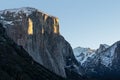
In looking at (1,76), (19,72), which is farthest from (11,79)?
(19,72)

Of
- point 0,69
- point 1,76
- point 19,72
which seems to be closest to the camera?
point 1,76

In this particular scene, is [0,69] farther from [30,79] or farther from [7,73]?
[30,79]

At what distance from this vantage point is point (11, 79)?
168375mm

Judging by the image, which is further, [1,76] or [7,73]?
[7,73]

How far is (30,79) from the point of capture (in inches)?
7539

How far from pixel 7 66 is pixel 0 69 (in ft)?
43.7

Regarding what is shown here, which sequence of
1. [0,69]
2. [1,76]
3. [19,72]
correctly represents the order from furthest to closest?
[19,72], [0,69], [1,76]

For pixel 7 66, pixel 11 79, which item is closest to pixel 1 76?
pixel 11 79

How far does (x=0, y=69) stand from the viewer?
178375mm

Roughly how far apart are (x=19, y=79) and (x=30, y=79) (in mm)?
12870

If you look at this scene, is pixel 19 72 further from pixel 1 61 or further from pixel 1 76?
pixel 1 76

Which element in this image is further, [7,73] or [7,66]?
[7,66]

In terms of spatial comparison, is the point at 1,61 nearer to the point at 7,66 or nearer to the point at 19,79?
the point at 7,66

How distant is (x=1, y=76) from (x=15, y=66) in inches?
1304
